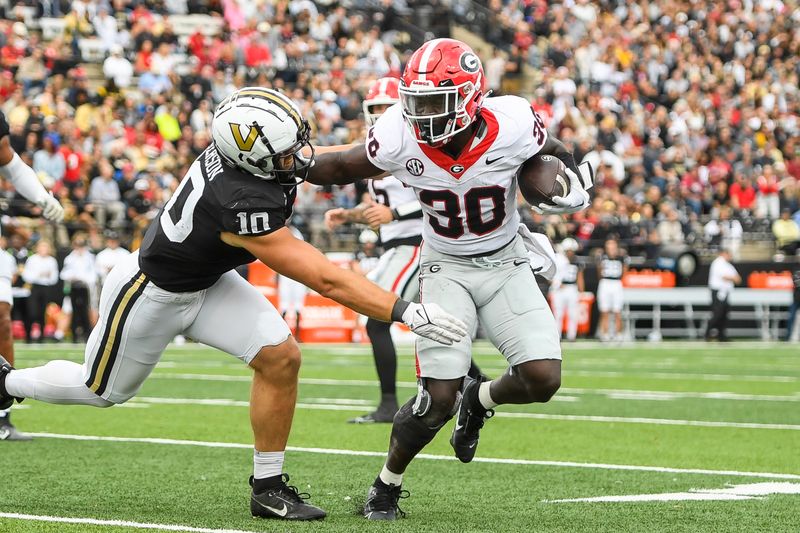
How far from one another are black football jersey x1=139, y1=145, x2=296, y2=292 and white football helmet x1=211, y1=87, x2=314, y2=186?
0.05 m

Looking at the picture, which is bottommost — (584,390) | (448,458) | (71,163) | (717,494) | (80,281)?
(80,281)

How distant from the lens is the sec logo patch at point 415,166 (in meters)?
5.05

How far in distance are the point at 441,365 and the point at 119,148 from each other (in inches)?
515

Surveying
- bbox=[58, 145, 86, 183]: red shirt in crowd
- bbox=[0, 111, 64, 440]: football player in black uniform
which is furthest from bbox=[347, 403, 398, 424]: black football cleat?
bbox=[58, 145, 86, 183]: red shirt in crowd

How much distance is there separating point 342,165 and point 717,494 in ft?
6.66

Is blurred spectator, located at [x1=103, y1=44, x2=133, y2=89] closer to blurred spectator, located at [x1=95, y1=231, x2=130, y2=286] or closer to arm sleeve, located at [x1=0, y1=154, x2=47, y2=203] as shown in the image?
blurred spectator, located at [x1=95, y1=231, x2=130, y2=286]

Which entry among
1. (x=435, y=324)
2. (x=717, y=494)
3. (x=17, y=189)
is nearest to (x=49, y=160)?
(x=17, y=189)

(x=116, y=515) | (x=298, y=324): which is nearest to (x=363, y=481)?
(x=116, y=515)

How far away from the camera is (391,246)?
7.93m

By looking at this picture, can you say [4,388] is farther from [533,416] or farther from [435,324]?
[533,416]

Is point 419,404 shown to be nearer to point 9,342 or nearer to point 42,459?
point 42,459

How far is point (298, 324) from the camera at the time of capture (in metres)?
17.6

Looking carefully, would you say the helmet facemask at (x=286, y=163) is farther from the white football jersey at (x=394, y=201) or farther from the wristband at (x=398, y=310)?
the white football jersey at (x=394, y=201)

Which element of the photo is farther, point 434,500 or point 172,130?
point 172,130
